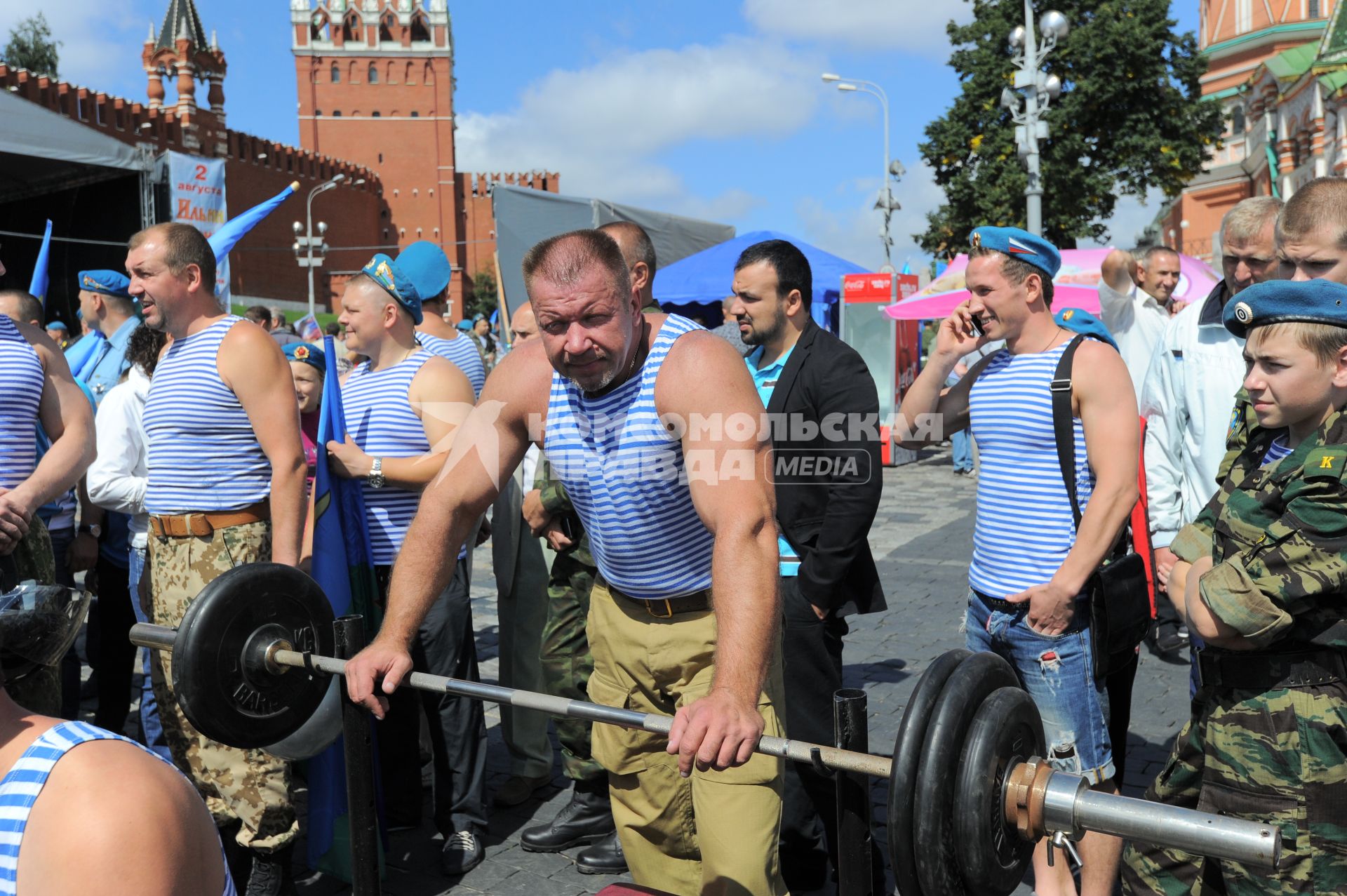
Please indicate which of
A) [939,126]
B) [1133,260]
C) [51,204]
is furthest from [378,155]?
[1133,260]

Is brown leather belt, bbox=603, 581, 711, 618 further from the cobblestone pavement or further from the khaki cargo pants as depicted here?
the cobblestone pavement

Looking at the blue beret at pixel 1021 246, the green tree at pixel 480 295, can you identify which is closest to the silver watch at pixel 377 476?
the blue beret at pixel 1021 246

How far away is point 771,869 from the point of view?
2.51 m

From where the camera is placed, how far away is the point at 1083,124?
32.8 metres

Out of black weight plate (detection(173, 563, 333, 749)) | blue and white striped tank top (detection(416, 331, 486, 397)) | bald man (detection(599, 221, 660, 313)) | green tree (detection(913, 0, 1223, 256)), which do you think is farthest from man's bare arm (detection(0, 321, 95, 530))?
green tree (detection(913, 0, 1223, 256))

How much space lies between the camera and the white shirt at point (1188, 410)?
3.57 metres

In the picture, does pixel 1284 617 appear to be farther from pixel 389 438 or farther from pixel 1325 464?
pixel 389 438

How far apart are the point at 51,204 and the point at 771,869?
58.2ft

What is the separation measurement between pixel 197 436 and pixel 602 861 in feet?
6.47

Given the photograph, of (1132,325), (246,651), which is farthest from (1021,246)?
(1132,325)

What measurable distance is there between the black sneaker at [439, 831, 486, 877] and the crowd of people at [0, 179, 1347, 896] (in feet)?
0.05

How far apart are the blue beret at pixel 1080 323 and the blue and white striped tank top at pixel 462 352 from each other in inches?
96.8

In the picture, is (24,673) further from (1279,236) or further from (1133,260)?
(1133,260)

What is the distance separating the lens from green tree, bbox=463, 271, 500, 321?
65250 millimetres
